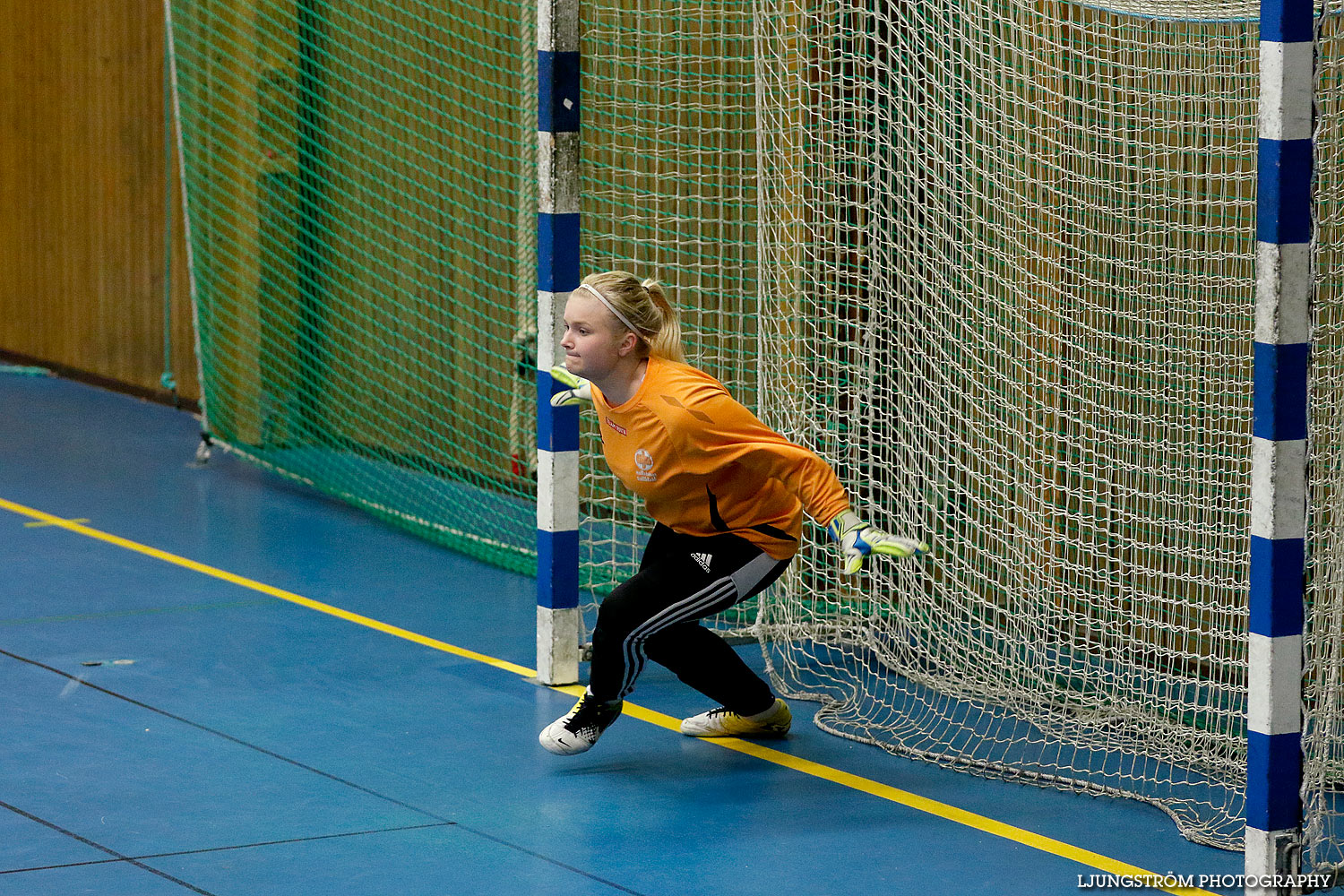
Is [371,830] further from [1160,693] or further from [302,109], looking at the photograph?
[302,109]

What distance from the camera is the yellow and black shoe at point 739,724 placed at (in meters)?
5.21

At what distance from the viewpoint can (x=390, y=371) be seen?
8914mm

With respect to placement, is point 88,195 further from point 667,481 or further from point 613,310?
point 667,481

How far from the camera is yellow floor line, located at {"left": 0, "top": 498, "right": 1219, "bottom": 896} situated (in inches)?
169

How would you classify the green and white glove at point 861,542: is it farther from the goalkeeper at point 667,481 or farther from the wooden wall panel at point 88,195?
the wooden wall panel at point 88,195

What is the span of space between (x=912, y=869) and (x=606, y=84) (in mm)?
4295

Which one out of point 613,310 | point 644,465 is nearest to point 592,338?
point 613,310

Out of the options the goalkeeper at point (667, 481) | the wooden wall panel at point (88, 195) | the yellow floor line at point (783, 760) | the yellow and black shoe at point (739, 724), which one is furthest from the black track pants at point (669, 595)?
the wooden wall panel at point (88, 195)

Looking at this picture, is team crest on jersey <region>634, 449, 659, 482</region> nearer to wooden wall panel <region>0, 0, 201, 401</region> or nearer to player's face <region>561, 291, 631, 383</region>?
player's face <region>561, 291, 631, 383</region>

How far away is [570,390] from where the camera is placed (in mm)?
5395

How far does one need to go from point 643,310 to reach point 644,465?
41cm

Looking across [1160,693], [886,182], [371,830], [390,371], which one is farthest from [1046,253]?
[390,371]

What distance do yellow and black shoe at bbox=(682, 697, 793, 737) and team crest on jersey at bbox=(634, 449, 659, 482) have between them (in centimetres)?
83

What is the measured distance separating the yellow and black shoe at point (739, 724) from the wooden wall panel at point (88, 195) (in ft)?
19.6
